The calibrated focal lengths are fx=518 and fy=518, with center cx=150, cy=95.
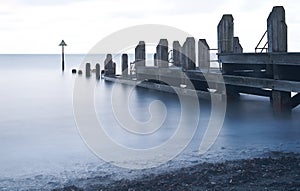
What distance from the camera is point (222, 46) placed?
1304 cm

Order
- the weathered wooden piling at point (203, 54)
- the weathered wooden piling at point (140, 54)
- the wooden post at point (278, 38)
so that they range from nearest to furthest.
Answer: the wooden post at point (278, 38) < the weathered wooden piling at point (203, 54) < the weathered wooden piling at point (140, 54)

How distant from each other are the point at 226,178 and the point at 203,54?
10932 millimetres

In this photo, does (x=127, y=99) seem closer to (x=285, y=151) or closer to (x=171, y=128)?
(x=171, y=128)

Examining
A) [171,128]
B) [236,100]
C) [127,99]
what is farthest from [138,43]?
[171,128]

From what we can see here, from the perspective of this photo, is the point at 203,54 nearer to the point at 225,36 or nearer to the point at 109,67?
the point at 225,36

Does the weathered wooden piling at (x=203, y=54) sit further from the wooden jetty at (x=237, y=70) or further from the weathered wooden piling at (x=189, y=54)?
the weathered wooden piling at (x=189, y=54)

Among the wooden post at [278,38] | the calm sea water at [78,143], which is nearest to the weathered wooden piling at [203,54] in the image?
the calm sea water at [78,143]

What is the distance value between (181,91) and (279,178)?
33.6 ft

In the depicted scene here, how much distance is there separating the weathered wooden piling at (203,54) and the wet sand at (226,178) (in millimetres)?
9282

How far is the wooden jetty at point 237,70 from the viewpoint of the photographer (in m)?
10.7

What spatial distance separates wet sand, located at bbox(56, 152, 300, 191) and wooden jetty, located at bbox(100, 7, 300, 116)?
4180 mm

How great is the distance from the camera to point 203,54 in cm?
1631

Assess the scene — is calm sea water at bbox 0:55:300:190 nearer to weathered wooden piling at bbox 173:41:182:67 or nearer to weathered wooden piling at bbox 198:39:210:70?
weathered wooden piling at bbox 198:39:210:70

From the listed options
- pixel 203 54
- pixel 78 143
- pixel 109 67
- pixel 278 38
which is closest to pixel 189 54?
pixel 203 54
